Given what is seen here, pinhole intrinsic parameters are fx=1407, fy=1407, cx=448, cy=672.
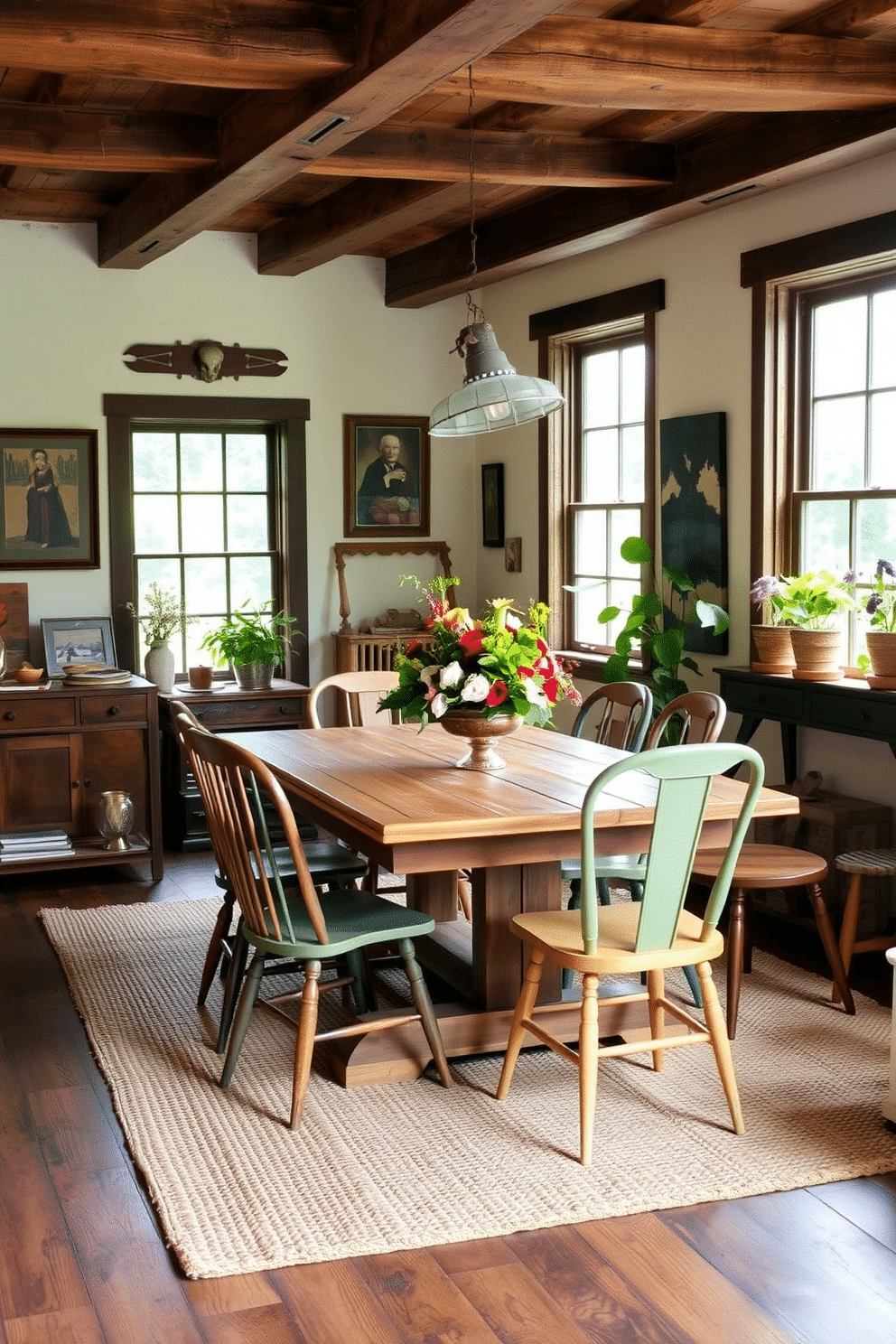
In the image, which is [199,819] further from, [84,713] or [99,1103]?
[99,1103]

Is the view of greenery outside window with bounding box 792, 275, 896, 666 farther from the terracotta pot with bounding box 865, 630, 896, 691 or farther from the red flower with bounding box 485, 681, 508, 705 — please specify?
the red flower with bounding box 485, 681, 508, 705

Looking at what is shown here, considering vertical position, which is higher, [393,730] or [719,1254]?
[393,730]

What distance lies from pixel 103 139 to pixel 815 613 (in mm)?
2905

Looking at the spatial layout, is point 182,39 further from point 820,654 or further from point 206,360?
point 206,360

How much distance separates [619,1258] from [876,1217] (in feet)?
1.88

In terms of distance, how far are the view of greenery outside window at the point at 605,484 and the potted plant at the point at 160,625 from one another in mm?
1925

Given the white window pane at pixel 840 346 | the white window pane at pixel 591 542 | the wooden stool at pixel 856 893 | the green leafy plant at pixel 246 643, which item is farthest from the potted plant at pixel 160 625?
the wooden stool at pixel 856 893

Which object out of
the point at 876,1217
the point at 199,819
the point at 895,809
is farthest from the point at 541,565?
the point at 876,1217

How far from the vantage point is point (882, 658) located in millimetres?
4477

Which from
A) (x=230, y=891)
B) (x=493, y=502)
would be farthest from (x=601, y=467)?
(x=230, y=891)

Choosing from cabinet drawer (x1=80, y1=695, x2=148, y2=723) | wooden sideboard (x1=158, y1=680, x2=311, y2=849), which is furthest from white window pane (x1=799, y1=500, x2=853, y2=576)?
cabinet drawer (x1=80, y1=695, x2=148, y2=723)

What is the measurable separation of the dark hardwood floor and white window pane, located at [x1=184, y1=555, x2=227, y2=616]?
408 cm

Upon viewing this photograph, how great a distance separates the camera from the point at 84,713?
19.3 feet

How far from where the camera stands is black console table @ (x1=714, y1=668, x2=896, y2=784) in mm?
4418
